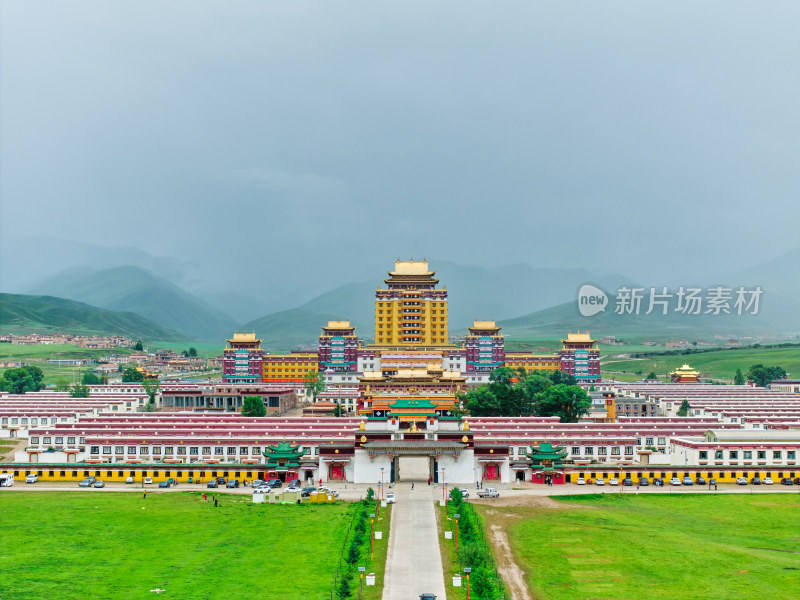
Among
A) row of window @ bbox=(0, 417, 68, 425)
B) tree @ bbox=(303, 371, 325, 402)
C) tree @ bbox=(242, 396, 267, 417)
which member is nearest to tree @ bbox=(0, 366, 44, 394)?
row of window @ bbox=(0, 417, 68, 425)

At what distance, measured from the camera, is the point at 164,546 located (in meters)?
52.2

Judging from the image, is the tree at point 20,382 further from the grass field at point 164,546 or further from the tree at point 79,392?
the grass field at point 164,546

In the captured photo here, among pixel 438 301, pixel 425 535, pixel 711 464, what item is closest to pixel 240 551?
pixel 425 535

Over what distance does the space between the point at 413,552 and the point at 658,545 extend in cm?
1382

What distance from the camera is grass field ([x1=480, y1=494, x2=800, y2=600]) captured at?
43.9 meters

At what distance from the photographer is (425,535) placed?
176 feet

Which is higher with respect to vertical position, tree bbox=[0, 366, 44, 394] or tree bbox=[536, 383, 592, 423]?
tree bbox=[0, 366, 44, 394]

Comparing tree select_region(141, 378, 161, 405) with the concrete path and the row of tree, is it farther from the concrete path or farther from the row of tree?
the concrete path

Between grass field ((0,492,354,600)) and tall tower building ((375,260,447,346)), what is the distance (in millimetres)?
93423

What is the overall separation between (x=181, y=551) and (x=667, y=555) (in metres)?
26.1

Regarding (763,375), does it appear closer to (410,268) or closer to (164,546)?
(410,268)

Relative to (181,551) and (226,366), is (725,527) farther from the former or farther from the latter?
(226,366)

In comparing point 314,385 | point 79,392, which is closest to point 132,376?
point 79,392

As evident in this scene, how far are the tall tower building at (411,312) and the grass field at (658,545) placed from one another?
93303 millimetres
